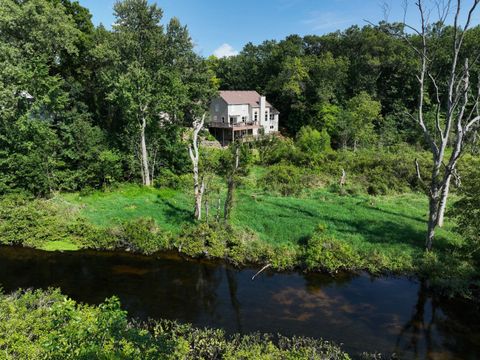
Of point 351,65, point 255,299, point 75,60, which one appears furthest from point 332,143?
point 255,299

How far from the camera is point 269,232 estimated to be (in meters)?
17.9

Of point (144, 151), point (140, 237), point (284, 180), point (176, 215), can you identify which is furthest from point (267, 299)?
point (144, 151)

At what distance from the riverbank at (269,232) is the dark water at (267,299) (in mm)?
663

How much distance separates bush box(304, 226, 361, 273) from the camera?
15413 mm

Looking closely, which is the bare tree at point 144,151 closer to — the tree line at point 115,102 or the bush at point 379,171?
the tree line at point 115,102

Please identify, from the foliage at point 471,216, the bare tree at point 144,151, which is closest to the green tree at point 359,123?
the bare tree at point 144,151

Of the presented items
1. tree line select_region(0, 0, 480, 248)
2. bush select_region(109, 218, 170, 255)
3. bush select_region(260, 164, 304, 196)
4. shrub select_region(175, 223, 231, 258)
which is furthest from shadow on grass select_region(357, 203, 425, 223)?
bush select_region(109, 218, 170, 255)

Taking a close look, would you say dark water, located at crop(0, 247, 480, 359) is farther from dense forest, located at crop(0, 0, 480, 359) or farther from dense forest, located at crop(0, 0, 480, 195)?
dense forest, located at crop(0, 0, 480, 195)

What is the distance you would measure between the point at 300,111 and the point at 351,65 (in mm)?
9929

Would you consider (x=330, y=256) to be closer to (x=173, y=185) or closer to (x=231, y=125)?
(x=173, y=185)

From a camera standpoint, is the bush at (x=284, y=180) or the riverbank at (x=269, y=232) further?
the bush at (x=284, y=180)

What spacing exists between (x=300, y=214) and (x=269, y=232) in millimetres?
2671

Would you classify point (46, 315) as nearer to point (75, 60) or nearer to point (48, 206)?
point (48, 206)

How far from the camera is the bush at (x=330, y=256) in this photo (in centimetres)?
1541
